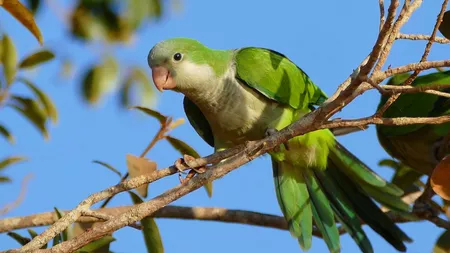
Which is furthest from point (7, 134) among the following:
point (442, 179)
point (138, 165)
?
point (442, 179)

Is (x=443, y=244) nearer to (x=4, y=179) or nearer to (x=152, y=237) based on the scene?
(x=152, y=237)

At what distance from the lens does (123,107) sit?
Answer: 3.53 metres

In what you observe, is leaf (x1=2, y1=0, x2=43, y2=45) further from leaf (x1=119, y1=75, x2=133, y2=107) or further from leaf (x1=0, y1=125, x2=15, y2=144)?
leaf (x1=119, y1=75, x2=133, y2=107)

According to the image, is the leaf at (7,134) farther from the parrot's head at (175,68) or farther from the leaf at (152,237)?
the leaf at (152,237)

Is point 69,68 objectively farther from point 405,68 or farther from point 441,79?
point 405,68

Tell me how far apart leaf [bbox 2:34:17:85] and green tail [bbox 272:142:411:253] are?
137 centimetres

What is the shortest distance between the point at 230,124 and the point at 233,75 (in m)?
0.23

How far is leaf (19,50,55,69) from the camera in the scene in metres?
2.93

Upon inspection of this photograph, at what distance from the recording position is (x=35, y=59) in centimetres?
295

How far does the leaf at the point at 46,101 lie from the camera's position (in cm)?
294

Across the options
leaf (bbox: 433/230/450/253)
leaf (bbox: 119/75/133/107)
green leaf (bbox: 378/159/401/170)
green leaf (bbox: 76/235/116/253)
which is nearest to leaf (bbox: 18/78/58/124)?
leaf (bbox: 119/75/133/107)

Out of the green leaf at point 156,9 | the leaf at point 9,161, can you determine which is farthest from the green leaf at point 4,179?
the green leaf at point 156,9

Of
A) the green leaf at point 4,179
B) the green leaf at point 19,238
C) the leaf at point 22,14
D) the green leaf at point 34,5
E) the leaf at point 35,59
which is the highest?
the green leaf at point 34,5

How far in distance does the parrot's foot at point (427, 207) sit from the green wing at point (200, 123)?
1022 millimetres
